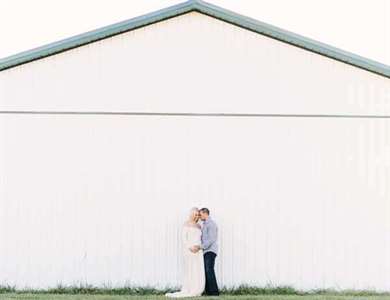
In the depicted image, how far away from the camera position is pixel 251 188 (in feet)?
69.6

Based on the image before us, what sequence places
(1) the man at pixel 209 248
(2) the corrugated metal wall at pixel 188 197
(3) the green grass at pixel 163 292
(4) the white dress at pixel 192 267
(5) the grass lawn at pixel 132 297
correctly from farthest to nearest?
1. (2) the corrugated metal wall at pixel 188 197
2. (1) the man at pixel 209 248
3. (4) the white dress at pixel 192 267
4. (3) the green grass at pixel 163 292
5. (5) the grass lawn at pixel 132 297

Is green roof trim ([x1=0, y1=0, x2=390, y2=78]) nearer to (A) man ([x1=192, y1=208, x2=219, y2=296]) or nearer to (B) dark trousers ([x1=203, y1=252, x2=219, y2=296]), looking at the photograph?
(A) man ([x1=192, y1=208, x2=219, y2=296])

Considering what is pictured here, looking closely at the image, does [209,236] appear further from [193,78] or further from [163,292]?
[193,78]

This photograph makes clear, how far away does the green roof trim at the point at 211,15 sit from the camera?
69.9 ft

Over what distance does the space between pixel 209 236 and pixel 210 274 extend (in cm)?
80

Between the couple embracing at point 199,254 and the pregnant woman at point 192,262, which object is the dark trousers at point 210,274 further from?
the pregnant woman at point 192,262

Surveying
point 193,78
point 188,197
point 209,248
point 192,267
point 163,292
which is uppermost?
point 193,78

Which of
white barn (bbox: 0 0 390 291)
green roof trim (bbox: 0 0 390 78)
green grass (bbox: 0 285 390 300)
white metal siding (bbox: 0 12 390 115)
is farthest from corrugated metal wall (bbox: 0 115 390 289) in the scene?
green roof trim (bbox: 0 0 390 78)

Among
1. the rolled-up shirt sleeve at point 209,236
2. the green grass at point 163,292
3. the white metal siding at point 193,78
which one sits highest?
the white metal siding at point 193,78

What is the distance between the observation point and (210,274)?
20.5 m

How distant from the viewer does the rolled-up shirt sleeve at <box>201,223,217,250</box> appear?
20.5 meters

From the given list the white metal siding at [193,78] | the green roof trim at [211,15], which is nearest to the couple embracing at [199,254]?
the white metal siding at [193,78]

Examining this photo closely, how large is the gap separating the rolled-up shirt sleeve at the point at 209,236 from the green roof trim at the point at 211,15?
4.42 meters

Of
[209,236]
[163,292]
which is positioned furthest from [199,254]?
[163,292]
